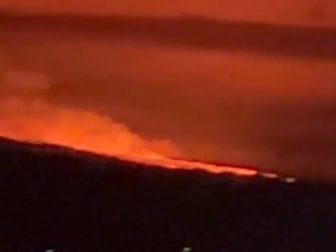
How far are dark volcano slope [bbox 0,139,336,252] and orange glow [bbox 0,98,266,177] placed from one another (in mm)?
136

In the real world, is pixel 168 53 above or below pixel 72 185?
above

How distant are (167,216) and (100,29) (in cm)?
30

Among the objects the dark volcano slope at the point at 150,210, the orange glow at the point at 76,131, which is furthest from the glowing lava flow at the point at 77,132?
the dark volcano slope at the point at 150,210

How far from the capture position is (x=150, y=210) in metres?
0.93

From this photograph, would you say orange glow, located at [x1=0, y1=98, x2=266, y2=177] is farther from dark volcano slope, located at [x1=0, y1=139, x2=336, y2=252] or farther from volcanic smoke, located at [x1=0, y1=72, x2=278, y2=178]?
dark volcano slope, located at [x1=0, y1=139, x2=336, y2=252]

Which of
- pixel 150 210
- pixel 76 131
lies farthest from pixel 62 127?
pixel 150 210

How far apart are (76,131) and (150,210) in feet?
0.85

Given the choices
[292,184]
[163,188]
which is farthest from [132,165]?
[292,184]

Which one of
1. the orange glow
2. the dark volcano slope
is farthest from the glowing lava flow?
the dark volcano slope

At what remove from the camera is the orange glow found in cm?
113

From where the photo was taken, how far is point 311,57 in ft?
3.56

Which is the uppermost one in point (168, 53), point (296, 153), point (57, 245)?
point (168, 53)

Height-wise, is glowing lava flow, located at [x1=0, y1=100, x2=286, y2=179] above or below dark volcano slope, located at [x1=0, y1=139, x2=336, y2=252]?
above

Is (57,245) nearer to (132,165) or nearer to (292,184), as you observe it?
(132,165)
